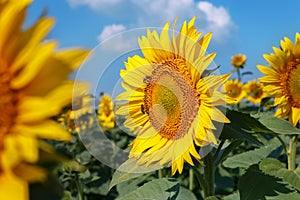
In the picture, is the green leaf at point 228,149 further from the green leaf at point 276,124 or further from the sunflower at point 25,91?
the sunflower at point 25,91

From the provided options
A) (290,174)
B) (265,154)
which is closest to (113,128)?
(265,154)

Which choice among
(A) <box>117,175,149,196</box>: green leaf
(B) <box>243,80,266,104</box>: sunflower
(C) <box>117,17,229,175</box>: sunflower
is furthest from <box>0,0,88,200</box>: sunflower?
(B) <box>243,80,266,104</box>: sunflower

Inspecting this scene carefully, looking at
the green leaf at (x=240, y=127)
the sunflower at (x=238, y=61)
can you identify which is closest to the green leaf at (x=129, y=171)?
the green leaf at (x=240, y=127)

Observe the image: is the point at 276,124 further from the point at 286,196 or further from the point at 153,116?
the point at 153,116

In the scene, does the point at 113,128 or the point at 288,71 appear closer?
the point at 288,71

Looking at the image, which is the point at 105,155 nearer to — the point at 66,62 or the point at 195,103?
the point at 195,103

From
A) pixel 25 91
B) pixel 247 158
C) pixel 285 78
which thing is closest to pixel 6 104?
pixel 25 91

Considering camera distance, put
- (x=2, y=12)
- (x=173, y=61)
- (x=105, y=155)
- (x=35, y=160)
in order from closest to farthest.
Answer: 1. (x=35, y=160)
2. (x=2, y=12)
3. (x=173, y=61)
4. (x=105, y=155)
